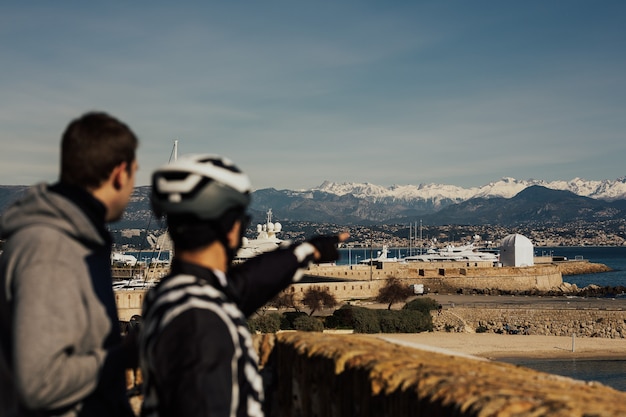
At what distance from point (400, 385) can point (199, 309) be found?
65.0 inches

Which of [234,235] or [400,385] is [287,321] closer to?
[400,385]

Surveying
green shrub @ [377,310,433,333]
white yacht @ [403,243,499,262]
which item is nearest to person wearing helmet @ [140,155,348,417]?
green shrub @ [377,310,433,333]

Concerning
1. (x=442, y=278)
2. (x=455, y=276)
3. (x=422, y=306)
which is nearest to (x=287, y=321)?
(x=422, y=306)

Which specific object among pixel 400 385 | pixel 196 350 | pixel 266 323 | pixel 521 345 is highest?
pixel 196 350

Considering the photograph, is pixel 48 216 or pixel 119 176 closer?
pixel 48 216

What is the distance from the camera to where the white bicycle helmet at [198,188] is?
232 cm

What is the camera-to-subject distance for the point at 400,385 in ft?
11.6

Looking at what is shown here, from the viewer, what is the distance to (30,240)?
238 centimetres

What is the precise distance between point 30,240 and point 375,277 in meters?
71.7

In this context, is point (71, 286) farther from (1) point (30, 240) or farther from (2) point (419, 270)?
(2) point (419, 270)

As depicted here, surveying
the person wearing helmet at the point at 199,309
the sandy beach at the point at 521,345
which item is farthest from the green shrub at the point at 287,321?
the person wearing helmet at the point at 199,309

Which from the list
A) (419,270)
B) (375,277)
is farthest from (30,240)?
(419,270)

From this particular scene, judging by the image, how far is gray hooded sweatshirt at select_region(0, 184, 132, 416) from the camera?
88.8 inches

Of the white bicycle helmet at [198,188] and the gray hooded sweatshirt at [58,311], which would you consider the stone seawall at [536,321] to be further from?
the white bicycle helmet at [198,188]
